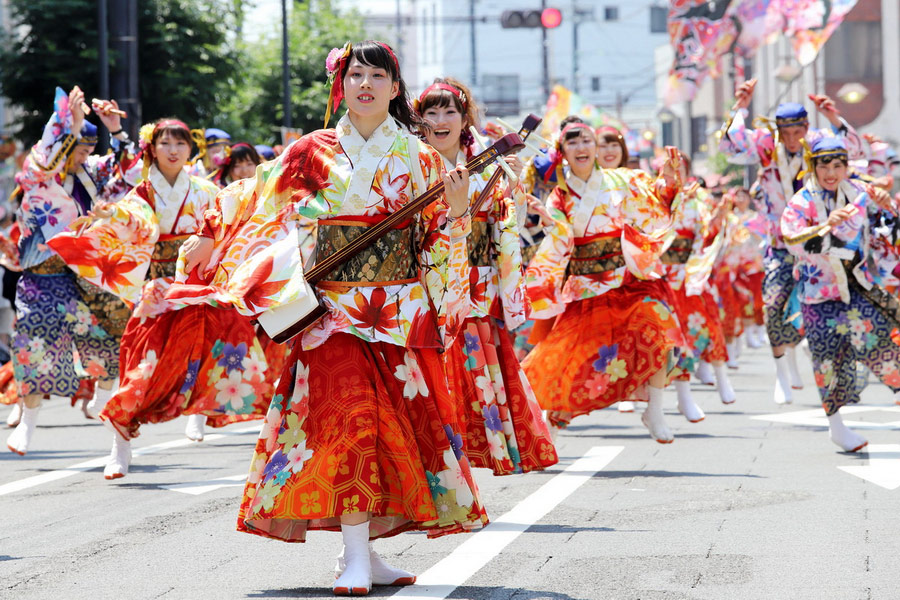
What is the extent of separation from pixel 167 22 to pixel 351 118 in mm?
17250

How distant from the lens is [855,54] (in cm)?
3891

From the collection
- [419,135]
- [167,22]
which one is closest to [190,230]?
[419,135]

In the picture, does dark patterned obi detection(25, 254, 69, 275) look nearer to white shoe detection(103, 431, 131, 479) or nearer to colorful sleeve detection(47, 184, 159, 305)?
colorful sleeve detection(47, 184, 159, 305)

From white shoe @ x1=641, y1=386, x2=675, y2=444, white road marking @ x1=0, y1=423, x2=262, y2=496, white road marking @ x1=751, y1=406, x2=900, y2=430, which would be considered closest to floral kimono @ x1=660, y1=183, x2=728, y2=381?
white road marking @ x1=751, y1=406, x2=900, y2=430

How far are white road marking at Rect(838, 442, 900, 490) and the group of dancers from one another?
0.20 metres

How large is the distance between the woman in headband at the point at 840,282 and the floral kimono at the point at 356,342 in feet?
14.0

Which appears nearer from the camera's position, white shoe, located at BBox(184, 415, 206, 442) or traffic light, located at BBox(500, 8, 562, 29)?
white shoe, located at BBox(184, 415, 206, 442)

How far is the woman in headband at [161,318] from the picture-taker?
28.5ft

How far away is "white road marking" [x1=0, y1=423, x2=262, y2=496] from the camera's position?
27.7 ft

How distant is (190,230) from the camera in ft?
31.1

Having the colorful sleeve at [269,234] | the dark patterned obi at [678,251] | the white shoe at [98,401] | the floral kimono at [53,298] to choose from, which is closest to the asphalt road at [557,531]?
the floral kimono at [53,298]

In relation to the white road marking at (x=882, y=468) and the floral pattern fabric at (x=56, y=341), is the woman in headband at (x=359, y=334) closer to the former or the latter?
the white road marking at (x=882, y=468)

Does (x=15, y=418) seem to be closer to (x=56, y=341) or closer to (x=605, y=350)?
(x=56, y=341)

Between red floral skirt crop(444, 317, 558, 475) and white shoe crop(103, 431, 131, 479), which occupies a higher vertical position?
red floral skirt crop(444, 317, 558, 475)
